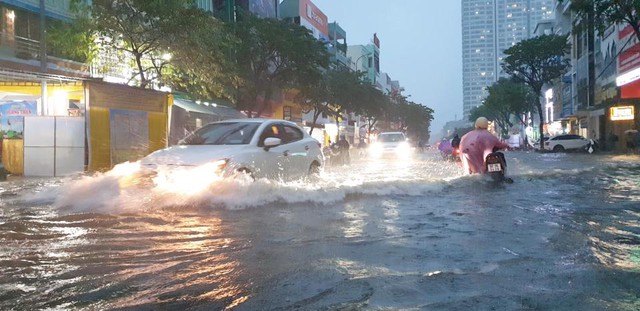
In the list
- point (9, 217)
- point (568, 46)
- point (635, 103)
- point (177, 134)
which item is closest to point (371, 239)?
point (9, 217)

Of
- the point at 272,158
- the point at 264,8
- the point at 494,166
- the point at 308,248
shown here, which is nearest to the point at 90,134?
the point at 272,158

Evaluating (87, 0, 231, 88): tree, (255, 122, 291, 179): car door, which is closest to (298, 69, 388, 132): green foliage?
(87, 0, 231, 88): tree

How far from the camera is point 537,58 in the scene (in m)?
46.0

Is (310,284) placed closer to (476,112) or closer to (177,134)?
(177,134)

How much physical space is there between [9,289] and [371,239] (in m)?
3.17

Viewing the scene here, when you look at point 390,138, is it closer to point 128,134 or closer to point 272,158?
point 128,134

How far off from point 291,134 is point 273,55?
18609mm

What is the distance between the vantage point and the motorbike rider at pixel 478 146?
1021 cm

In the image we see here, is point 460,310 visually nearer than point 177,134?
Yes

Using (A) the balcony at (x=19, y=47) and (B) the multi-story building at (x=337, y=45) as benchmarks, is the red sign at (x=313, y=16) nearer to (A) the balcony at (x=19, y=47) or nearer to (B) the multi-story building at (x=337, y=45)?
(B) the multi-story building at (x=337, y=45)

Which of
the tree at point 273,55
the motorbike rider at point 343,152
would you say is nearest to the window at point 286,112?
the tree at point 273,55

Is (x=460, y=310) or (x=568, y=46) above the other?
(x=568, y=46)

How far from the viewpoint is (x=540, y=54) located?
150 feet

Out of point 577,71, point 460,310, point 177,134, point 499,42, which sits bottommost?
point 460,310
